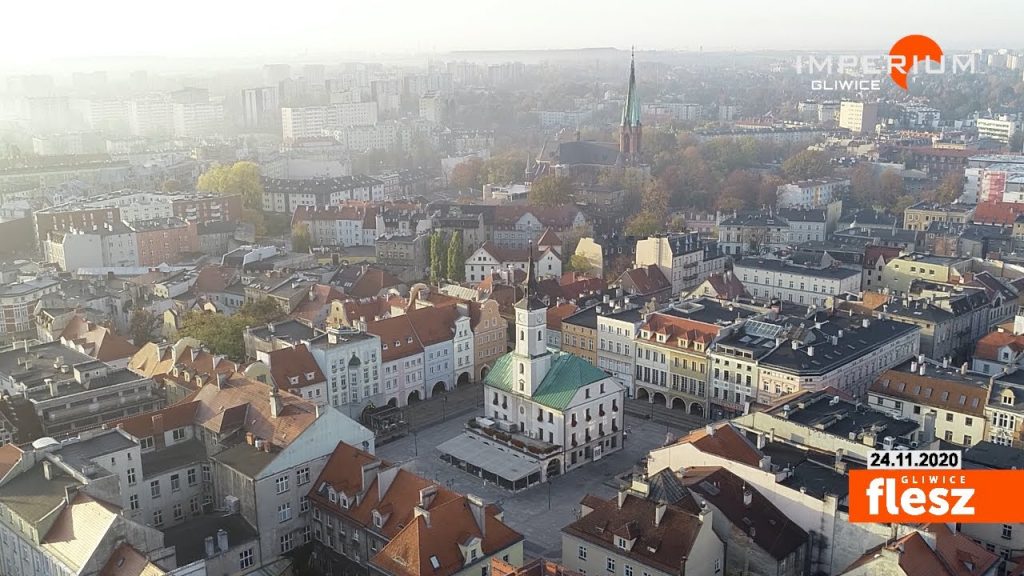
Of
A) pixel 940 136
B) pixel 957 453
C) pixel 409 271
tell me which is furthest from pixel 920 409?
pixel 940 136

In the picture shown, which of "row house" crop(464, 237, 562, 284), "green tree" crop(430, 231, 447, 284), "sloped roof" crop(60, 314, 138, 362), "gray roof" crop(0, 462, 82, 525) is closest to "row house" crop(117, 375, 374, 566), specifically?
"gray roof" crop(0, 462, 82, 525)

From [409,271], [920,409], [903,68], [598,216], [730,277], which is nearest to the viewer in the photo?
[903,68]

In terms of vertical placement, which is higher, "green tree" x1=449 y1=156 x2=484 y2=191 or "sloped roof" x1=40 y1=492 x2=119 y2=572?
"green tree" x1=449 y1=156 x2=484 y2=191

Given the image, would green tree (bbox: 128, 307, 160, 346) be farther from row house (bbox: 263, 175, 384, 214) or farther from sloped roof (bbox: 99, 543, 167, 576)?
row house (bbox: 263, 175, 384, 214)

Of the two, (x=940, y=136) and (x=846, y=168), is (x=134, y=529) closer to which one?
(x=846, y=168)

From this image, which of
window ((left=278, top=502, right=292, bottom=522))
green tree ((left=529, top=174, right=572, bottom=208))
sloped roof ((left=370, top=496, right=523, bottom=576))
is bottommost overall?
window ((left=278, top=502, right=292, bottom=522))

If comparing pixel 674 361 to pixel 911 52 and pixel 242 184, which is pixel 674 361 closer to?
pixel 911 52
